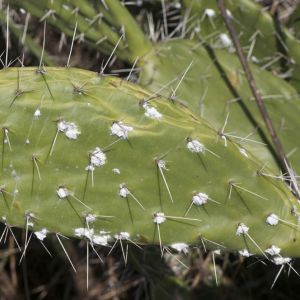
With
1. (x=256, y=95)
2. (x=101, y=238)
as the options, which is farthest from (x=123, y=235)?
(x=256, y=95)

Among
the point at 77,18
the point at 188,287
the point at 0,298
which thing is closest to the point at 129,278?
the point at 188,287

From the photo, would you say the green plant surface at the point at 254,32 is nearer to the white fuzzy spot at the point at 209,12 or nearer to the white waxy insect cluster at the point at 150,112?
the white fuzzy spot at the point at 209,12

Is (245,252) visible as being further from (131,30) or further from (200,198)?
(131,30)

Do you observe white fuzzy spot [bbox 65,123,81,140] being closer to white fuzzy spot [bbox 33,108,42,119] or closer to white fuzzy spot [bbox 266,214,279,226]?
white fuzzy spot [bbox 33,108,42,119]

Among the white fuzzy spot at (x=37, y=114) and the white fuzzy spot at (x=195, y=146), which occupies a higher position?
the white fuzzy spot at (x=37, y=114)

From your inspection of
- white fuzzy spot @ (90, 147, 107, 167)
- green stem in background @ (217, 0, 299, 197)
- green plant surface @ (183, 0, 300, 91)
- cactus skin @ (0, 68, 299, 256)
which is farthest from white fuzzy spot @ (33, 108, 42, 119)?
green plant surface @ (183, 0, 300, 91)

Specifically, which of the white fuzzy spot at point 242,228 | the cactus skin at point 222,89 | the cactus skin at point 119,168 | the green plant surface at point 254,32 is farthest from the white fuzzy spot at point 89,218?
the green plant surface at point 254,32
